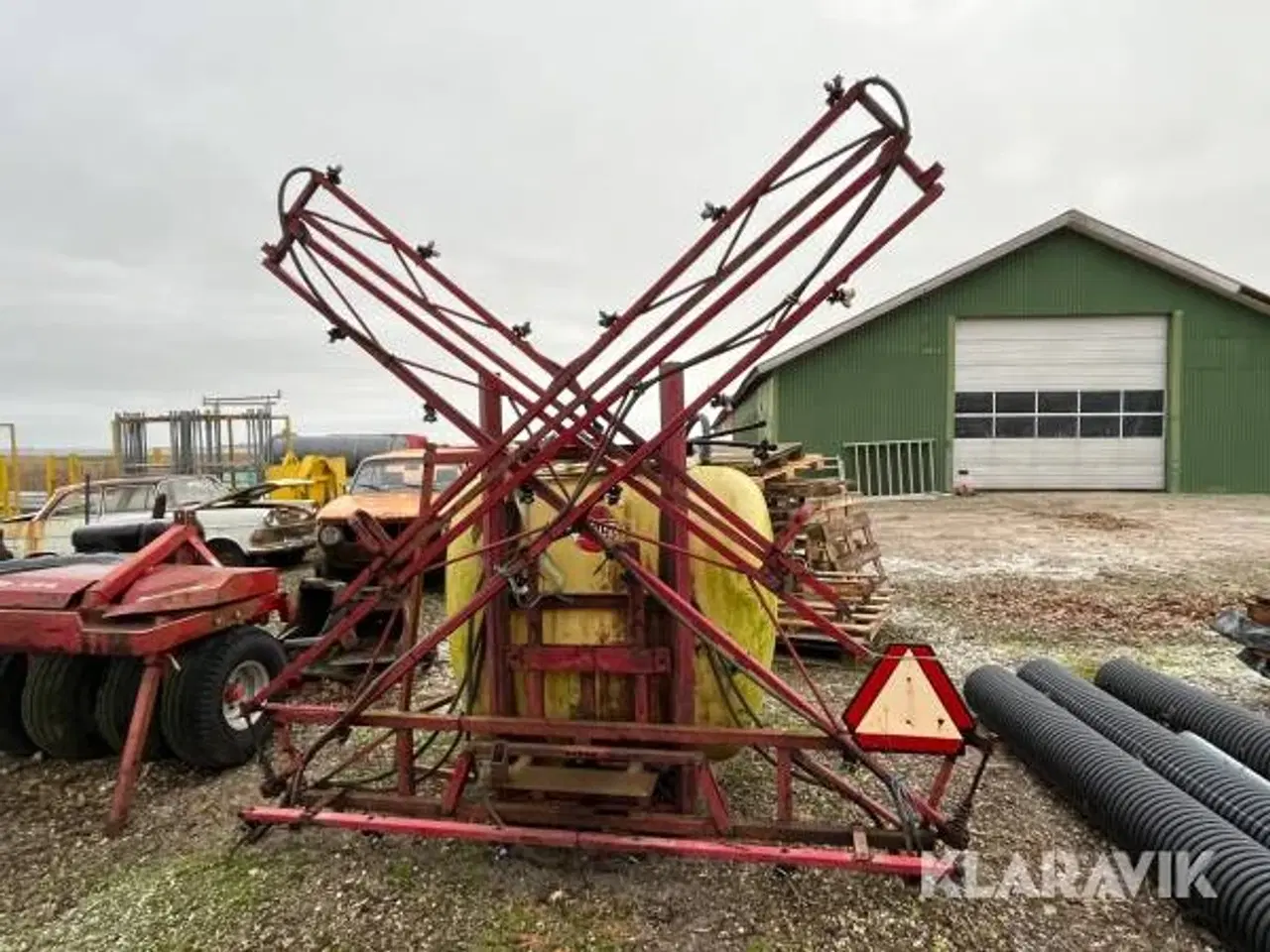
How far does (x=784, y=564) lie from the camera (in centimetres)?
318

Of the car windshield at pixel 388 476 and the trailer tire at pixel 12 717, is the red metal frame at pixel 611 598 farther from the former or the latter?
the car windshield at pixel 388 476

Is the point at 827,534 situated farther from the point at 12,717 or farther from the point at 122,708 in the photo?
the point at 12,717

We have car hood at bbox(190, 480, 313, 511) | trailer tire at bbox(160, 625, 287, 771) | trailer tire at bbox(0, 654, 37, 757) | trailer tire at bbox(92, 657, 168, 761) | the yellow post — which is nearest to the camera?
trailer tire at bbox(160, 625, 287, 771)

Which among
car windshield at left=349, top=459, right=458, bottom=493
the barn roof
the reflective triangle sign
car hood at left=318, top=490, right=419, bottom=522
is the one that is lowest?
the reflective triangle sign

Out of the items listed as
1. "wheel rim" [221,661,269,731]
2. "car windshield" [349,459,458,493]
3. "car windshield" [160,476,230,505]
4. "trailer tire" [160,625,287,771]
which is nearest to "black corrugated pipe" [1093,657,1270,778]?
"trailer tire" [160,625,287,771]

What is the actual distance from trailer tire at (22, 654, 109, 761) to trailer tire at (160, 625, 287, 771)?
66cm

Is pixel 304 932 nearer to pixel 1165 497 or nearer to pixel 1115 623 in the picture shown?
pixel 1115 623

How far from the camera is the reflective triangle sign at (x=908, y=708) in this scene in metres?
2.98

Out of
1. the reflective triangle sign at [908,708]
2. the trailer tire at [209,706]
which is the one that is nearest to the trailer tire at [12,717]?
the trailer tire at [209,706]

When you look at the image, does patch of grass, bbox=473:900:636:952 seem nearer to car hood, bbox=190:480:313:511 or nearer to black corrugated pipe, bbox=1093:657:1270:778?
black corrugated pipe, bbox=1093:657:1270:778

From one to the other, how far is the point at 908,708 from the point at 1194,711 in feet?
9.00

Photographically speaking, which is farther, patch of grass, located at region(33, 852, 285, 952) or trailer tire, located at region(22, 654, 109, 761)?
trailer tire, located at region(22, 654, 109, 761)

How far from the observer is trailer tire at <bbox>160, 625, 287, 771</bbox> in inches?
167

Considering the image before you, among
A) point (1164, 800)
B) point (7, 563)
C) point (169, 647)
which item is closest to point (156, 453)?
point (7, 563)
